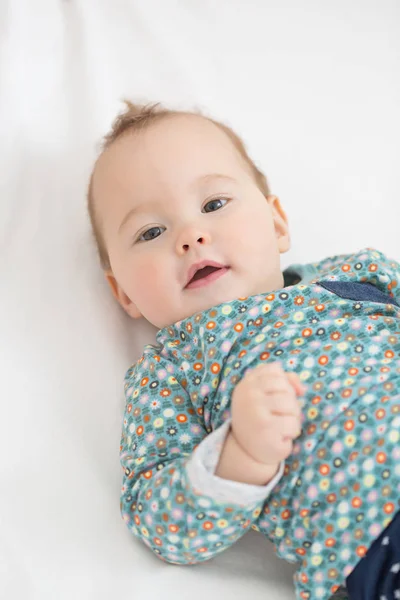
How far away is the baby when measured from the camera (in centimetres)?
94

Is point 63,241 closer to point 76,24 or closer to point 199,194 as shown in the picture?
point 199,194

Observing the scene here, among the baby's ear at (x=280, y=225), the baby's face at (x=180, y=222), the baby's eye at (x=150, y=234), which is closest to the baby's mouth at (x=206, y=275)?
the baby's face at (x=180, y=222)

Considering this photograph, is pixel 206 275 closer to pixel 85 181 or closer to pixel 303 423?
pixel 303 423

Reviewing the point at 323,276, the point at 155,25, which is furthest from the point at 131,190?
the point at 155,25

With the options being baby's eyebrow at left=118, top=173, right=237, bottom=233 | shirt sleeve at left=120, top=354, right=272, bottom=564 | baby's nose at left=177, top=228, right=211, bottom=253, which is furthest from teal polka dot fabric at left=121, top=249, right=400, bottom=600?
baby's eyebrow at left=118, top=173, right=237, bottom=233

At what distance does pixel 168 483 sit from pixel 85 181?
0.73m

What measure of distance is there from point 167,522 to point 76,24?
116 cm

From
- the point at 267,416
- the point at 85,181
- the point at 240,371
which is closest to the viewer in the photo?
the point at 267,416

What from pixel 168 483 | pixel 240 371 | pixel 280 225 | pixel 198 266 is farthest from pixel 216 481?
pixel 280 225

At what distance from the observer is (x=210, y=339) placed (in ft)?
3.76

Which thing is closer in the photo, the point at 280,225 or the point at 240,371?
the point at 240,371

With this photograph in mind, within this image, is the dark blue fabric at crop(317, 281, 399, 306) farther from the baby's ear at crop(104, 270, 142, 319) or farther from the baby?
the baby's ear at crop(104, 270, 142, 319)

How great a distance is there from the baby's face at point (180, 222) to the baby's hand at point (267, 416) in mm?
269

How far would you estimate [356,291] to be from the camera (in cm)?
122
